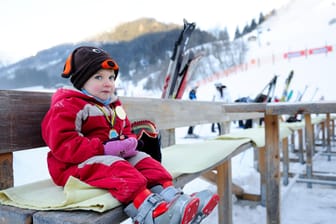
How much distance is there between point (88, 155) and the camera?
0.70 m

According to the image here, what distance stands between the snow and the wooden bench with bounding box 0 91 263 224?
20.0 inches

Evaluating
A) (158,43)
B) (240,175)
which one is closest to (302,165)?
(240,175)

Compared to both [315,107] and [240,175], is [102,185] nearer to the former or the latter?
[315,107]

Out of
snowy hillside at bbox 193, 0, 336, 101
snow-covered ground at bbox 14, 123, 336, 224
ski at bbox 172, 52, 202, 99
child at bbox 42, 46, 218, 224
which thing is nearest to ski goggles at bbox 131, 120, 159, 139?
child at bbox 42, 46, 218, 224

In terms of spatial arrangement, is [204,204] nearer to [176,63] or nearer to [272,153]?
[272,153]

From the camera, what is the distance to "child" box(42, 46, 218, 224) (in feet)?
2.04

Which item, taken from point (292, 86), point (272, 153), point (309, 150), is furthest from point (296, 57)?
point (272, 153)

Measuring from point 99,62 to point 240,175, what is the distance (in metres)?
2.03

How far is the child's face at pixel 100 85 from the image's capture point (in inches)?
32.4

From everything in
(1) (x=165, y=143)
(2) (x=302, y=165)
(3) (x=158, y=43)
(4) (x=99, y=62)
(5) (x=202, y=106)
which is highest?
(3) (x=158, y=43)

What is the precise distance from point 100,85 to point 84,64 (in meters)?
0.07

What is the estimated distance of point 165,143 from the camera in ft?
5.91

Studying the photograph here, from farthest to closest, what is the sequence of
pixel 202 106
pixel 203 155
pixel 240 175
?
1. pixel 240 175
2. pixel 202 106
3. pixel 203 155

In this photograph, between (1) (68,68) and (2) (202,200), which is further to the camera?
(1) (68,68)
